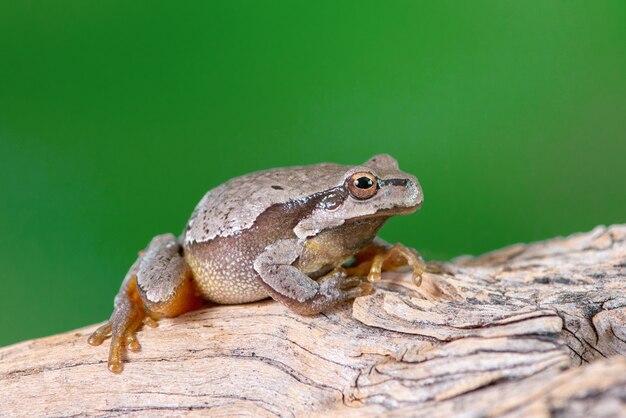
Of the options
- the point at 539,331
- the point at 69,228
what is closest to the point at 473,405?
the point at 539,331

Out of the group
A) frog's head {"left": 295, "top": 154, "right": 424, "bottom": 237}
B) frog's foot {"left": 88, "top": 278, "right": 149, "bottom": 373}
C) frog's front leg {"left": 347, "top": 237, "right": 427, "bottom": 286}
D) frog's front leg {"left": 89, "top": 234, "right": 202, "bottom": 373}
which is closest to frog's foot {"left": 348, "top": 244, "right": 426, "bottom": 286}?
frog's front leg {"left": 347, "top": 237, "right": 427, "bottom": 286}

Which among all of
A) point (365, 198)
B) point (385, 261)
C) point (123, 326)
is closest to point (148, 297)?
point (123, 326)

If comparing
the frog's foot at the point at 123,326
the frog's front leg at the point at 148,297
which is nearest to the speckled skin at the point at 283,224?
the frog's front leg at the point at 148,297

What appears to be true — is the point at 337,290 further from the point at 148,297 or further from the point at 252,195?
the point at 148,297

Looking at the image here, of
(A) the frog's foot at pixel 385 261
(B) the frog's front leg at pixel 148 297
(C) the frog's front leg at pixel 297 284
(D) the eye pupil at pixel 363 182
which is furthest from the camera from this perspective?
(A) the frog's foot at pixel 385 261

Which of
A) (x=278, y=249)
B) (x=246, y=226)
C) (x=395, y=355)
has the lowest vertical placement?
(x=395, y=355)

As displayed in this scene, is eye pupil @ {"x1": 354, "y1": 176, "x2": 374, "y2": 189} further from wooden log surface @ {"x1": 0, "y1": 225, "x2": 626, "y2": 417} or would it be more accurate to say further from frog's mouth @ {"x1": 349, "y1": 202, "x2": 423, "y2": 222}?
wooden log surface @ {"x1": 0, "y1": 225, "x2": 626, "y2": 417}

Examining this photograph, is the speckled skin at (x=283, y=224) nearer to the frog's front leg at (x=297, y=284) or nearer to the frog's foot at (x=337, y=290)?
the frog's front leg at (x=297, y=284)

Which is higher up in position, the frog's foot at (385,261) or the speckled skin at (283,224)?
the speckled skin at (283,224)
